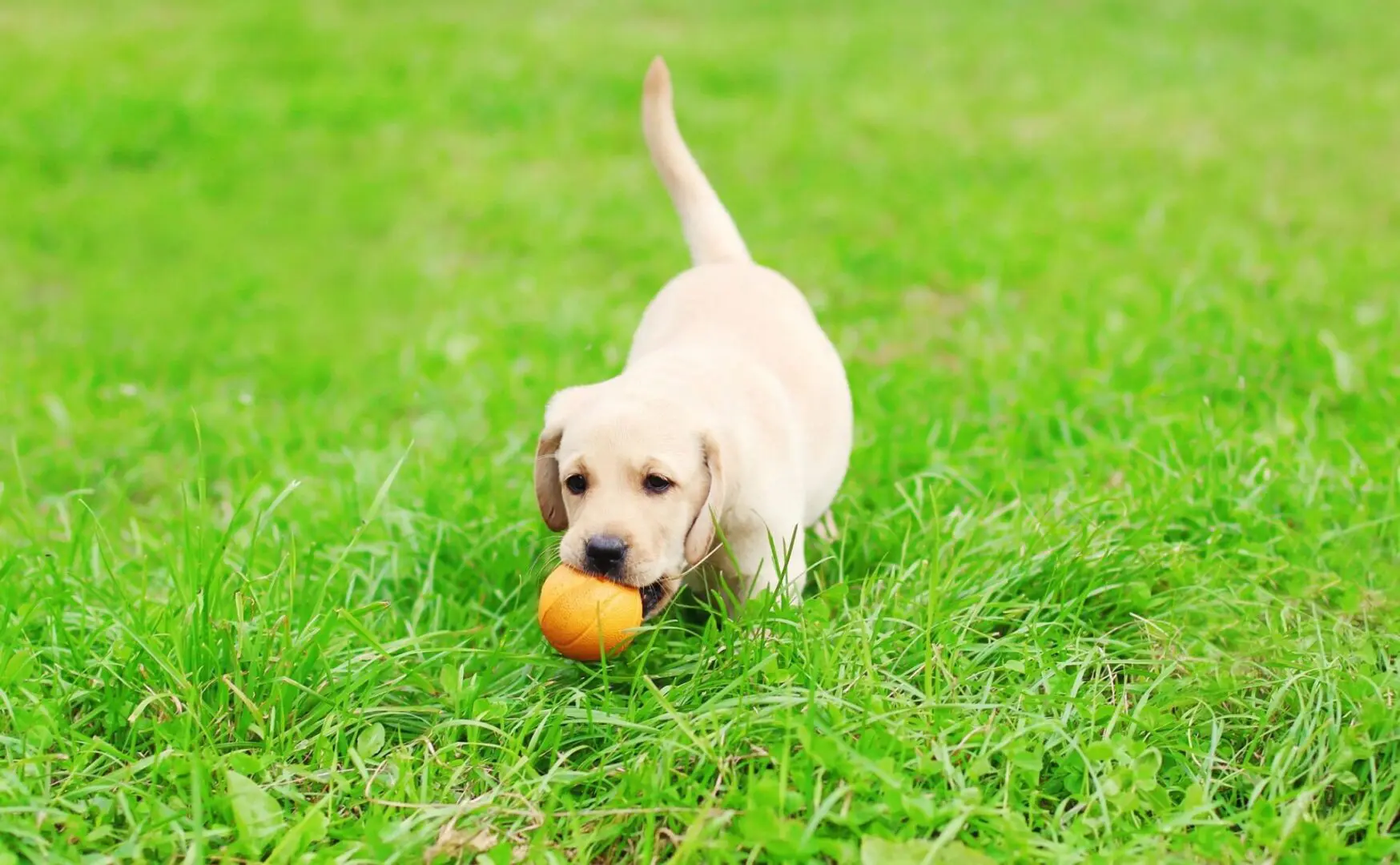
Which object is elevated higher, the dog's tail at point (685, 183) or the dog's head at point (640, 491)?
the dog's tail at point (685, 183)

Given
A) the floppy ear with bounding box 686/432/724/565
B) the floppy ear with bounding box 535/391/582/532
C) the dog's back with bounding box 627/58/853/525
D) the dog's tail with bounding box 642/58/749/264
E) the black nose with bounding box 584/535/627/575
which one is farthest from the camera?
the dog's tail with bounding box 642/58/749/264

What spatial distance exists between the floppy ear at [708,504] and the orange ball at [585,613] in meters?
0.17

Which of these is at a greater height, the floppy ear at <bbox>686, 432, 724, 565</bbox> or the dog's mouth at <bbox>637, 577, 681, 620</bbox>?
the floppy ear at <bbox>686, 432, 724, 565</bbox>

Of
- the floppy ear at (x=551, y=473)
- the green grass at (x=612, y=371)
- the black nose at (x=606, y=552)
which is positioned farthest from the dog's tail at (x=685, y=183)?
the black nose at (x=606, y=552)

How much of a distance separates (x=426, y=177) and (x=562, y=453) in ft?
18.3

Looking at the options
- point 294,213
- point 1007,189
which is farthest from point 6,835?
point 1007,189

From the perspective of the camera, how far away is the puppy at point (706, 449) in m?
2.65

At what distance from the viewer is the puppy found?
2654 millimetres

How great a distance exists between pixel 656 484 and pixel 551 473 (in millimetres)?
338

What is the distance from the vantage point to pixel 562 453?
2768 mm

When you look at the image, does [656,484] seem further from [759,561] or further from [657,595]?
[759,561]

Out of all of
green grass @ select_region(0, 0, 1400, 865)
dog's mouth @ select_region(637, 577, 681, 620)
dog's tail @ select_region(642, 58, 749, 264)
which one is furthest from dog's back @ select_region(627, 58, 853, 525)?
dog's mouth @ select_region(637, 577, 681, 620)

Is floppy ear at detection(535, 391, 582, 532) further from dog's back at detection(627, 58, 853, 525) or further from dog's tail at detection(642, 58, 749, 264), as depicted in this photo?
dog's tail at detection(642, 58, 749, 264)

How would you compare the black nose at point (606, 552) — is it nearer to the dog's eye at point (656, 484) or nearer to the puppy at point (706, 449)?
the puppy at point (706, 449)
